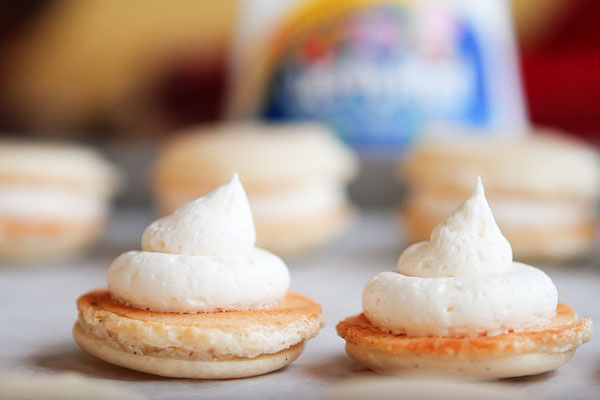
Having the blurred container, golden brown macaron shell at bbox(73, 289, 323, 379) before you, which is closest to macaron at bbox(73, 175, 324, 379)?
golden brown macaron shell at bbox(73, 289, 323, 379)

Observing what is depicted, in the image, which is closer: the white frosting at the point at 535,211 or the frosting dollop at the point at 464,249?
the frosting dollop at the point at 464,249

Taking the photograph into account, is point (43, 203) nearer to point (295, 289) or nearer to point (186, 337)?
point (295, 289)

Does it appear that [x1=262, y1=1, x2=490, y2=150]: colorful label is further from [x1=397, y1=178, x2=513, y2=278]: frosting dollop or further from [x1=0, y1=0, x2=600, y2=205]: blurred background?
[x1=397, y1=178, x2=513, y2=278]: frosting dollop

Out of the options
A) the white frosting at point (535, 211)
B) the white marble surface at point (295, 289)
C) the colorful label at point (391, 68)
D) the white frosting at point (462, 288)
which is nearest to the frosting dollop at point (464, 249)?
the white frosting at point (462, 288)

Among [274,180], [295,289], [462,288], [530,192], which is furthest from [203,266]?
[530,192]

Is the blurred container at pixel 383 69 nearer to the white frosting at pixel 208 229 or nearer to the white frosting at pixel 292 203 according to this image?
the white frosting at pixel 292 203

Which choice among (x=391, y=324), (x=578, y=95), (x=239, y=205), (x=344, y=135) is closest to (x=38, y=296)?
(x=239, y=205)
